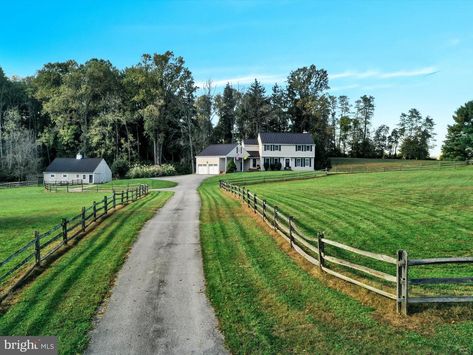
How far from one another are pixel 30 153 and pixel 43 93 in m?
11.8

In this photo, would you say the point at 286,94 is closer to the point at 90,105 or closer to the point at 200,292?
the point at 90,105

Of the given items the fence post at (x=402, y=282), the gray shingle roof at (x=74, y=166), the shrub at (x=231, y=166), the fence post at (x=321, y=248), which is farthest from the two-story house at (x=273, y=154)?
the fence post at (x=402, y=282)

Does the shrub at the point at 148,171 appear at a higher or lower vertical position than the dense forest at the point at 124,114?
lower

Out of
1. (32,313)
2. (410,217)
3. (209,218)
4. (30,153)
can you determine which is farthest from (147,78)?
(32,313)

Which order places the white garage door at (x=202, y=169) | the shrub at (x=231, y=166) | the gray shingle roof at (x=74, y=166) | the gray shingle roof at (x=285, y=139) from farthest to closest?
1. the gray shingle roof at (x=285, y=139)
2. the white garage door at (x=202, y=169)
3. the shrub at (x=231, y=166)
4. the gray shingle roof at (x=74, y=166)

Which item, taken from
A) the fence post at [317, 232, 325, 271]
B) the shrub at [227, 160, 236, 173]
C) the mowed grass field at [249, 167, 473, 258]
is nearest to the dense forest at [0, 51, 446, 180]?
the shrub at [227, 160, 236, 173]

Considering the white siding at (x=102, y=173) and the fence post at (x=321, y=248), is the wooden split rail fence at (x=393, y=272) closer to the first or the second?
the fence post at (x=321, y=248)

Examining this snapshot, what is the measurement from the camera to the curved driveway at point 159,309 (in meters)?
7.11

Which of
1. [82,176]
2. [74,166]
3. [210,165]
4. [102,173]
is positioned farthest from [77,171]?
Result: [210,165]

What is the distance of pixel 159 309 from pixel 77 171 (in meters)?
62.2

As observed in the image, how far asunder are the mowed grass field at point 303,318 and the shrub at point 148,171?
54.5 metres

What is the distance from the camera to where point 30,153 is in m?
68.6

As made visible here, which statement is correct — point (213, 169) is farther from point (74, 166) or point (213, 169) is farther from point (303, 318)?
point (303, 318)

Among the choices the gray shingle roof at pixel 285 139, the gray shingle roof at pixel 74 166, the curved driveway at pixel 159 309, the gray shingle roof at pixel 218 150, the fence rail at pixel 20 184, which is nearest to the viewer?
the curved driveway at pixel 159 309
